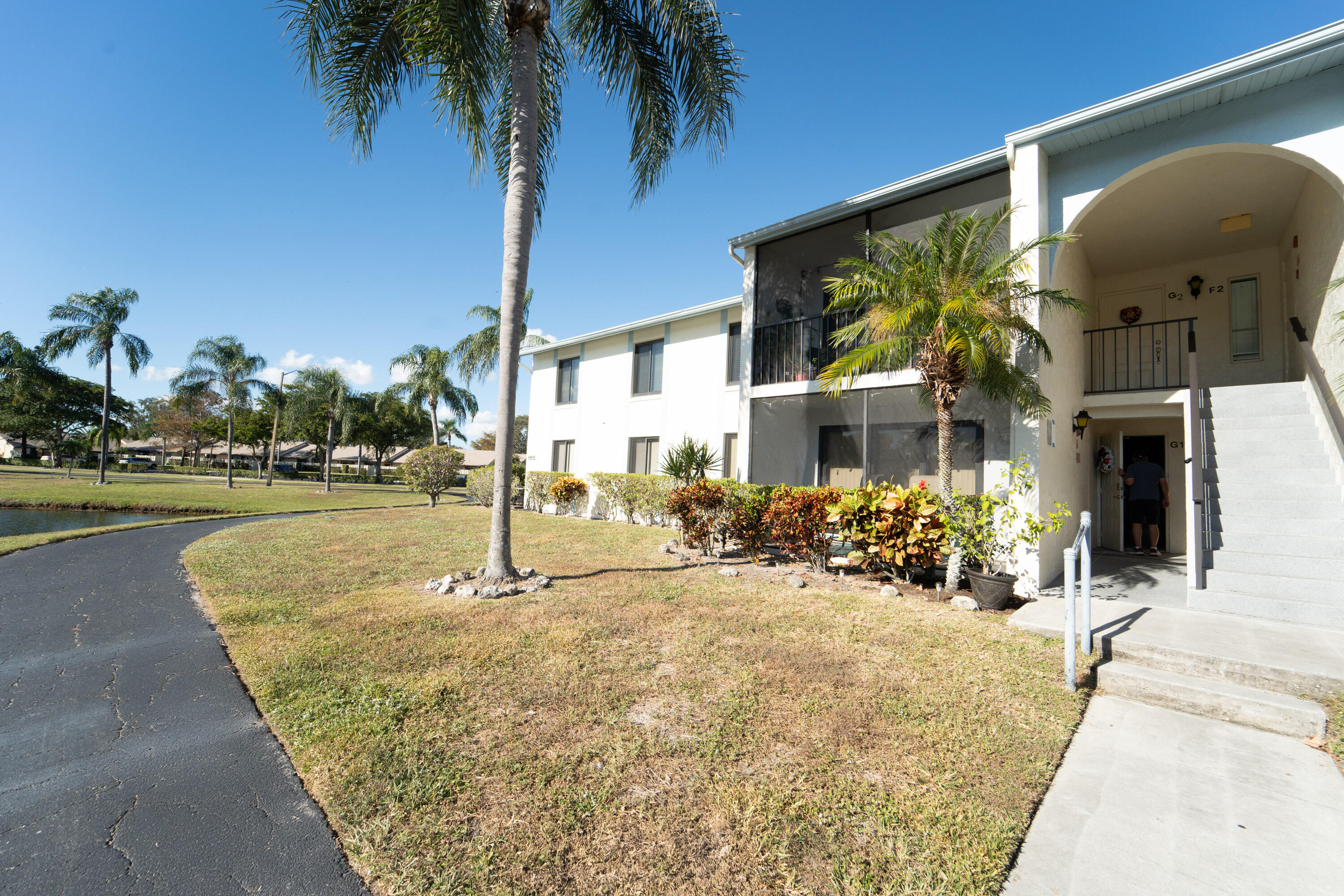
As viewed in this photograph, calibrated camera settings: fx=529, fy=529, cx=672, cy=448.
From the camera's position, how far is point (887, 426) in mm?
10289

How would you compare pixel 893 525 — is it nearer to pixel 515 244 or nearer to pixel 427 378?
pixel 515 244

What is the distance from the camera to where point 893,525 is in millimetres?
7195

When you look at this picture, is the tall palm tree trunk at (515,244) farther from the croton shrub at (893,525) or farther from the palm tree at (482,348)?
the palm tree at (482,348)

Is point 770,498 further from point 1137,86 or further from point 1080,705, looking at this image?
point 1137,86

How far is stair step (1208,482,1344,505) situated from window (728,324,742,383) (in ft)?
30.7

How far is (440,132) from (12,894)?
373 inches

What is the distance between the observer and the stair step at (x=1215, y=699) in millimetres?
3770

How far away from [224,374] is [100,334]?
4.93 meters

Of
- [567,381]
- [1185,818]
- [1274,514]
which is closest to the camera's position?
[1185,818]

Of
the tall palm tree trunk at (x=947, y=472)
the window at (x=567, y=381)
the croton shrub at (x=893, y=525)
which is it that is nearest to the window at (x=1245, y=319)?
the tall palm tree trunk at (x=947, y=472)

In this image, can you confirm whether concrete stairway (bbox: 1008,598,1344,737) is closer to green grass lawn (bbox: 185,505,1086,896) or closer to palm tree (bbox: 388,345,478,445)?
green grass lawn (bbox: 185,505,1086,896)

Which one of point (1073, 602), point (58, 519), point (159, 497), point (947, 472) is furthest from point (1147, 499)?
point (159, 497)

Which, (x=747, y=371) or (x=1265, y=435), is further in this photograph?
(x=747, y=371)

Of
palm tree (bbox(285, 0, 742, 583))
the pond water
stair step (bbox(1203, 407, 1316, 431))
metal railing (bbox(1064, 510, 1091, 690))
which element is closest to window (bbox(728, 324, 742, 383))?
palm tree (bbox(285, 0, 742, 583))
